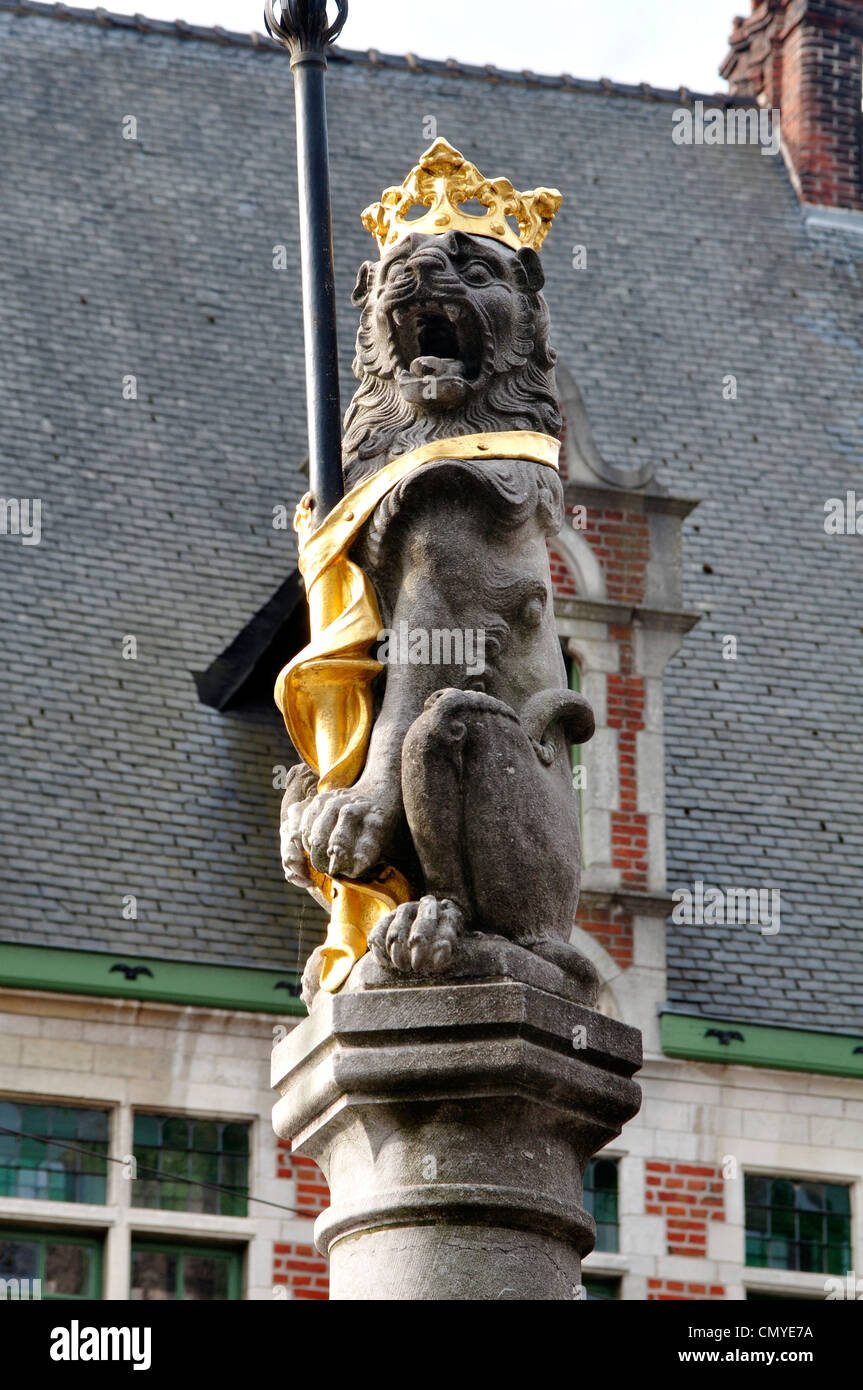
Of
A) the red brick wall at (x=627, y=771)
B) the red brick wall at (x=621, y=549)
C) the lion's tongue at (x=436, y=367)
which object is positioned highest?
the red brick wall at (x=621, y=549)

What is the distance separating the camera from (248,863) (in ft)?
54.0

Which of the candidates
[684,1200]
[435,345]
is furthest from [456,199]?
[684,1200]

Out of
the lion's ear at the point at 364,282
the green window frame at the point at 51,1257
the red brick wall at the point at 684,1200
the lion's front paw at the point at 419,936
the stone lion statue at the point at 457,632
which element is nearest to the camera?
the lion's front paw at the point at 419,936

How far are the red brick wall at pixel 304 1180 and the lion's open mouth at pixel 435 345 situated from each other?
8.47 metres

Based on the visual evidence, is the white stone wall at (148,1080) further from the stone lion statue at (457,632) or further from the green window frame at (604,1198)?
the stone lion statue at (457,632)

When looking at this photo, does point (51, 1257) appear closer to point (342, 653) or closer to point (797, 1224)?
point (797, 1224)

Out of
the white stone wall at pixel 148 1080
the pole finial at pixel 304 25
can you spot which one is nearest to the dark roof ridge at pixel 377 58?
the white stone wall at pixel 148 1080

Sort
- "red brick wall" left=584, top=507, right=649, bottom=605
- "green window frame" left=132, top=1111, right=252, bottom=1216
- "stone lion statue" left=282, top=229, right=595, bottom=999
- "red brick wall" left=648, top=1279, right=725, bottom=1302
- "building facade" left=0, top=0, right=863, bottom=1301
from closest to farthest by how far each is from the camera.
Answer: "stone lion statue" left=282, top=229, right=595, bottom=999, "green window frame" left=132, top=1111, right=252, bottom=1216, "building facade" left=0, top=0, right=863, bottom=1301, "red brick wall" left=648, top=1279, right=725, bottom=1302, "red brick wall" left=584, top=507, right=649, bottom=605

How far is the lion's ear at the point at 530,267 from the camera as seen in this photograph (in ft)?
25.1

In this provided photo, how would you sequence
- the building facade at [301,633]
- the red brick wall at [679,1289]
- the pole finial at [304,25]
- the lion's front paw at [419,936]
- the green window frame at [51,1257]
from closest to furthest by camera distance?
the lion's front paw at [419,936] < the pole finial at [304,25] < the green window frame at [51,1257] < the building facade at [301,633] < the red brick wall at [679,1289]

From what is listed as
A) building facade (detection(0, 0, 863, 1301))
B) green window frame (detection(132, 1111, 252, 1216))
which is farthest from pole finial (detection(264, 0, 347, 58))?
green window frame (detection(132, 1111, 252, 1216))

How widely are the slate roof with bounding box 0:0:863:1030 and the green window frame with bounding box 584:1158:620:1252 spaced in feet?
4.15

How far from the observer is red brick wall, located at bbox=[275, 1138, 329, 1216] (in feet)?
50.2

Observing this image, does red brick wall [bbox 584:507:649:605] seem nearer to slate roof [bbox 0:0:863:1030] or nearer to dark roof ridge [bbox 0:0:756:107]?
slate roof [bbox 0:0:863:1030]
